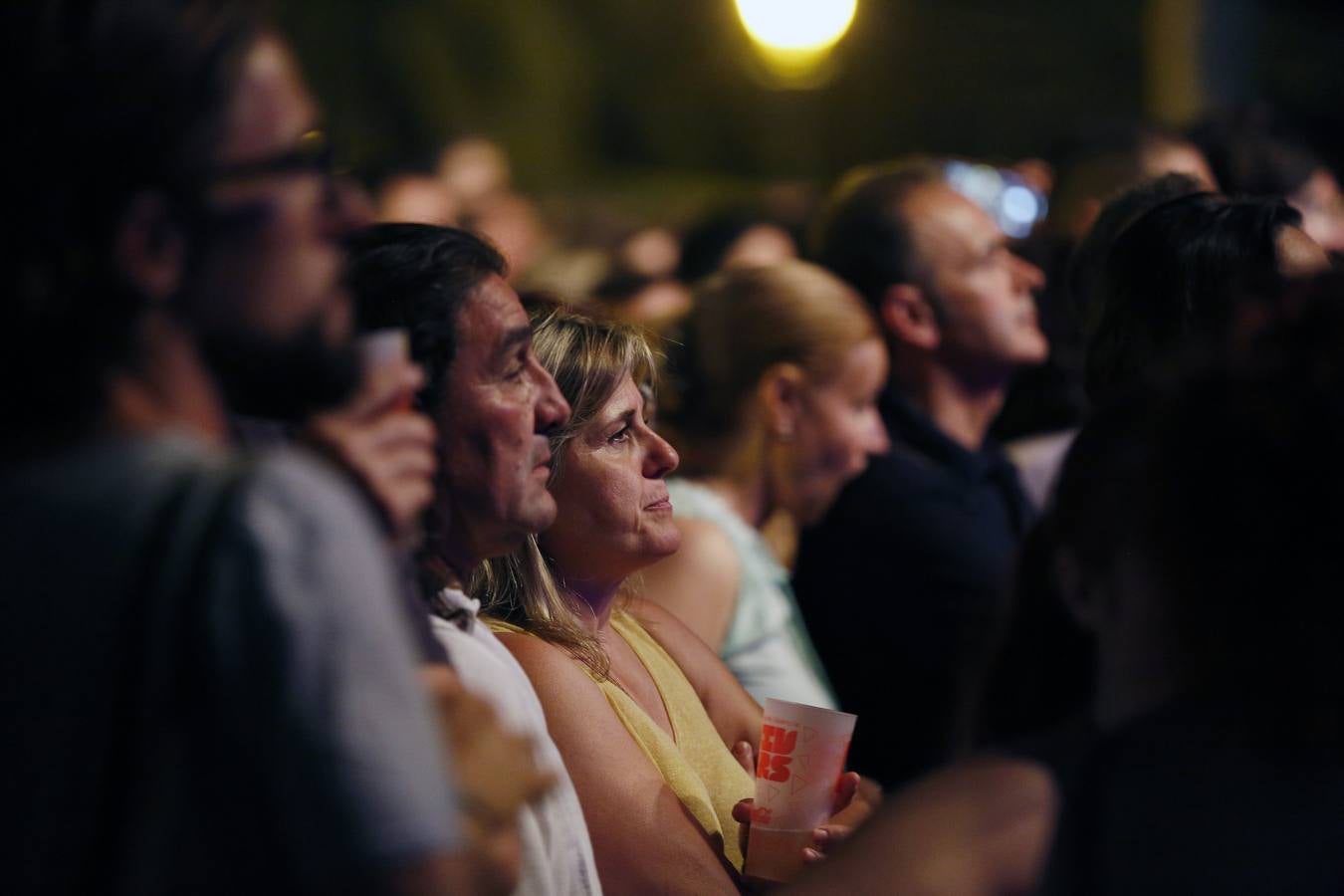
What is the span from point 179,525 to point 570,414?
1315mm

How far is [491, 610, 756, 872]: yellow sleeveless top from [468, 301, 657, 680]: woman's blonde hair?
0.21 ft

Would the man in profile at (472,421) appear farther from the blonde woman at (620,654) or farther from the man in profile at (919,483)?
the man in profile at (919,483)

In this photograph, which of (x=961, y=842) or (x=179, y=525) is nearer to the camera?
(x=179, y=525)

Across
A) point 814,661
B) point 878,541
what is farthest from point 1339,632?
point 878,541

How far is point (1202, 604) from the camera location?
1.40m

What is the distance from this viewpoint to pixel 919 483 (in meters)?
3.61

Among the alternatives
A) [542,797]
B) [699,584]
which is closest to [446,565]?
[542,797]

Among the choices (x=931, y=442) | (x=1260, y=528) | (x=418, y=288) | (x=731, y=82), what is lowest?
(x=931, y=442)

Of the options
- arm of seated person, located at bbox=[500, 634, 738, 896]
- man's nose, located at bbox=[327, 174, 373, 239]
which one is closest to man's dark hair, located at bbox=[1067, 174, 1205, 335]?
arm of seated person, located at bbox=[500, 634, 738, 896]

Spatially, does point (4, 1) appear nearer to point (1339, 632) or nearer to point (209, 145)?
point (209, 145)

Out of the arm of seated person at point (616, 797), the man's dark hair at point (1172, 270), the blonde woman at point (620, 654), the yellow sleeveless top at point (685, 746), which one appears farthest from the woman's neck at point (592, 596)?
the man's dark hair at point (1172, 270)

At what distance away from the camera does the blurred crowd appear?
1063mm

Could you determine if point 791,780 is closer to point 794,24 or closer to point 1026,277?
point 1026,277

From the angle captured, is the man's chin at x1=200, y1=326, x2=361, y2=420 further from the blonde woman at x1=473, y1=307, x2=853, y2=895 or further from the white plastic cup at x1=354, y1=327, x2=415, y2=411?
the blonde woman at x1=473, y1=307, x2=853, y2=895
